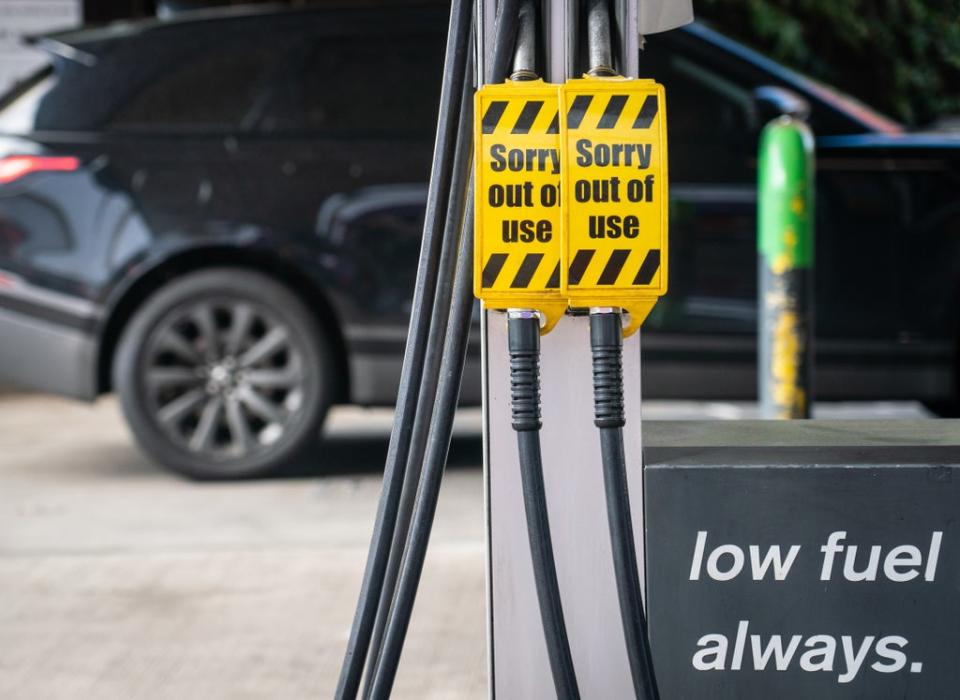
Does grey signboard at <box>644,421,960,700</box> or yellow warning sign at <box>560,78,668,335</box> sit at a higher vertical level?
yellow warning sign at <box>560,78,668,335</box>

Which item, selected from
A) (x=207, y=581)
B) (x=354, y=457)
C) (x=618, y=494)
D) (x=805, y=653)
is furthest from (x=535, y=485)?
(x=354, y=457)

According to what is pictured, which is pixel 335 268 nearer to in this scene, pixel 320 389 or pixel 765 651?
pixel 320 389

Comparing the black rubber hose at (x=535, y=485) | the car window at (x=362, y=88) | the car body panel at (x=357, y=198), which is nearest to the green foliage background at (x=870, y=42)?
the car body panel at (x=357, y=198)

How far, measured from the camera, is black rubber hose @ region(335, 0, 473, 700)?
1793 millimetres

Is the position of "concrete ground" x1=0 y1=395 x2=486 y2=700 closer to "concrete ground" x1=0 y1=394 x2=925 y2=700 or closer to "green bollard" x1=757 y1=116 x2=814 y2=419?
"concrete ground" x1=0 y1=394 x2=925 y2=700

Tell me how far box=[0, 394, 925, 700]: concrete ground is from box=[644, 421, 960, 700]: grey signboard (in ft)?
3.54

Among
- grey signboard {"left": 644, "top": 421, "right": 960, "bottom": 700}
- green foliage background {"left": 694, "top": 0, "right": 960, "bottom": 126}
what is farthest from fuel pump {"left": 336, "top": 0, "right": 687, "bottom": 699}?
green foliage background {"left": 694, "top": 0, "right": 960, "bottom": 126}

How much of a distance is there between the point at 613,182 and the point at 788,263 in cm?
258

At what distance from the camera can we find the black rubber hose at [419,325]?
1.79 metres

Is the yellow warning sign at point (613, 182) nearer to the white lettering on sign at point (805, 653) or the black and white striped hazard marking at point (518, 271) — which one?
the black and white striped hazard marking at point (518, 271)

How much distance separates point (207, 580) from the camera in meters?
3.70

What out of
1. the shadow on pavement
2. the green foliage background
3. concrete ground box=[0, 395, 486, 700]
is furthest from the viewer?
the shadow on pavement

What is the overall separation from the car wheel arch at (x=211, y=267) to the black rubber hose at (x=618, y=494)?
131 inches

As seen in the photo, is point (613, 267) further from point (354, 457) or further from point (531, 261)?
point (354, 457)
